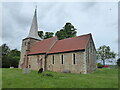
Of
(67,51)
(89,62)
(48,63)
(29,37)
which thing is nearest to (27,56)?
(29,37)

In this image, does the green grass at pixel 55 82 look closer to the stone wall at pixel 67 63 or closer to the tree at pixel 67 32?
the stone wall at pixel 67 63

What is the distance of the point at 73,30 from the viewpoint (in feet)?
161

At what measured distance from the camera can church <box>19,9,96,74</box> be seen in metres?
19.9

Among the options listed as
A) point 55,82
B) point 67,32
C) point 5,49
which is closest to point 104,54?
point 67,32

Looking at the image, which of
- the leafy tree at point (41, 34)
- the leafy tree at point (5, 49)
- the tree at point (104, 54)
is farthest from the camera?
the tree at point (104, 54)

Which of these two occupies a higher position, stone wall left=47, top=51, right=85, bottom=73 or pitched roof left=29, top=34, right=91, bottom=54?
pitched roof left=29, top=34, right=91, bottom=54

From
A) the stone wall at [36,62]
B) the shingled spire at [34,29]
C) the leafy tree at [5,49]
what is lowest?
the stone wall at [36,62]

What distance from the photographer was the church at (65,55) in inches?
783

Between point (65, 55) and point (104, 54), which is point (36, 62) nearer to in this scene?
point (65, 55)

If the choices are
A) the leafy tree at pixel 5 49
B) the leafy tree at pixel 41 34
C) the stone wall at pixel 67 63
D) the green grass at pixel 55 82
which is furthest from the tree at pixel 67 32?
the green grass at pixel 55 82

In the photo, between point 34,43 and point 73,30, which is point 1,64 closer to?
point 34,43

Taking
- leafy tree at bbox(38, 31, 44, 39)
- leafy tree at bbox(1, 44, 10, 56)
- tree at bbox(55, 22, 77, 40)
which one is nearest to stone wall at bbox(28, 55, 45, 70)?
tree at bbox(55, 22, 77, 40)

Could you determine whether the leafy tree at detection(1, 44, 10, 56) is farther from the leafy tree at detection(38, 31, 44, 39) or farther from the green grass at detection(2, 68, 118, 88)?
the green grass at detection(2, 68, 118, 88)

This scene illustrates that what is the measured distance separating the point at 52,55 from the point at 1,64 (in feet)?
65.7
